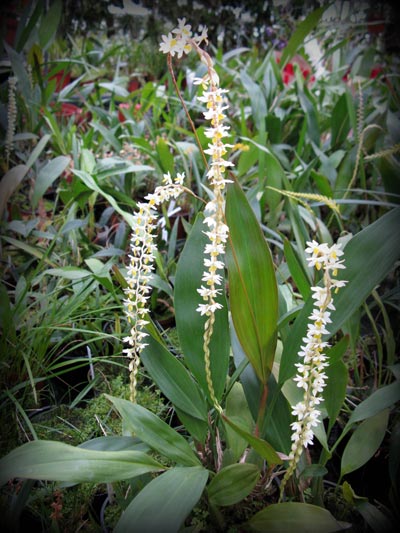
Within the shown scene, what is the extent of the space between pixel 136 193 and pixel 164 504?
1167 millimetres

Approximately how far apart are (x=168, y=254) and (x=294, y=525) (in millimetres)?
702

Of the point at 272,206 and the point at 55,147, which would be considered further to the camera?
the point at 55,147

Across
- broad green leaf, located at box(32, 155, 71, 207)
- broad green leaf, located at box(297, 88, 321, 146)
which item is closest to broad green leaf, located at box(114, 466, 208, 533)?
broad green leaf, located at box(32, 155, 71, 207)

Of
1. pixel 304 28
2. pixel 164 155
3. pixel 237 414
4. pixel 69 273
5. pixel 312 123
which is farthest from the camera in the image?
pixel 312 123

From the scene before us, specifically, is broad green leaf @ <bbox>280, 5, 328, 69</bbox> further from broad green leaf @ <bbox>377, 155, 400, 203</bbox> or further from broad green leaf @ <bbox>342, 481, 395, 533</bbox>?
broad green leaf @ <bbox>342, 481, 395, 533</bbox>

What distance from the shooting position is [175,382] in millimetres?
614

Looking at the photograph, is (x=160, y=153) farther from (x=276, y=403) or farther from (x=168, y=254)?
(x=276, y=403)

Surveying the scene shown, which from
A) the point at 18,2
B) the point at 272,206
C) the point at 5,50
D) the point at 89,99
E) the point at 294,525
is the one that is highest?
the point at 18,2

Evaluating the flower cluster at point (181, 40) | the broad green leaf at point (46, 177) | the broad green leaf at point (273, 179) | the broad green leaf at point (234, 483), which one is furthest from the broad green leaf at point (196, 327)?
the broad green leaf at point (46, 177)

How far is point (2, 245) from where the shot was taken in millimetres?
1176

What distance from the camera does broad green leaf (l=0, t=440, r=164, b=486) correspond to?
1.45ft

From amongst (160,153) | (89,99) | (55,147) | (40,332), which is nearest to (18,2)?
(89,99)

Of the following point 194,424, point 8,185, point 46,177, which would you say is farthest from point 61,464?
point 46,177

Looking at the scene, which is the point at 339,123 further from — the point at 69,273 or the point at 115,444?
the point at 115,444
